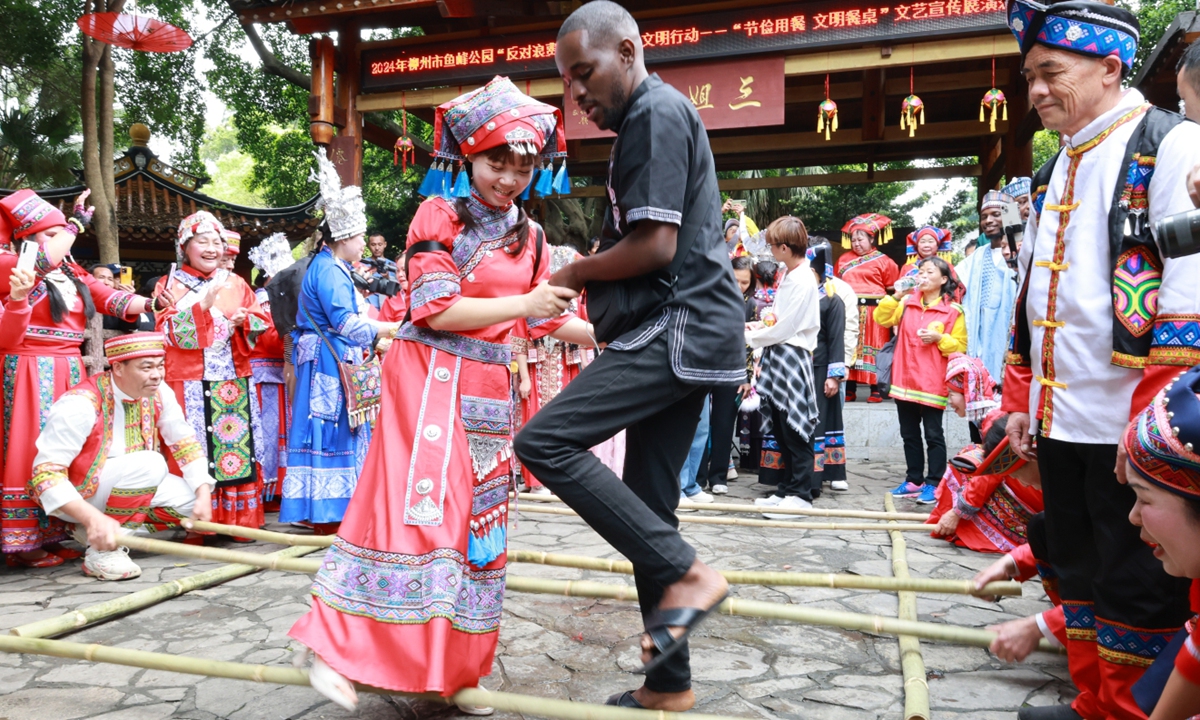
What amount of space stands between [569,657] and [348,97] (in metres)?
8.48

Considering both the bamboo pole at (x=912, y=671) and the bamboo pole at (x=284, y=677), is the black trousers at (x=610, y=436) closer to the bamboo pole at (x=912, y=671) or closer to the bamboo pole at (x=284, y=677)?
the bamboo pole at (x=284, y=677)

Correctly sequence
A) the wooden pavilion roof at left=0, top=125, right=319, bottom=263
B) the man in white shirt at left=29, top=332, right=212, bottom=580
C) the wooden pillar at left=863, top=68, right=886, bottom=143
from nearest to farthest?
the man in white shirt at left=29, top=332, right=212, bottom=580 < the wooden pillar at left=863, top=68, right=886, bottom=143 < the wooden pavilion roof at left=0, top=125, right=319, bottom=263

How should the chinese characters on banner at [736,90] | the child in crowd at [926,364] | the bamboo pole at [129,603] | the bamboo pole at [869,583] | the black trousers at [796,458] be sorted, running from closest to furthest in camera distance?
1. the bamboo pole at [869,583]
2. the bamboo pole at [129,603]
3. the black trousers at [796,458]
4. the child in crowd at [926,364]
5. the chinese characters on banner at [736,90]

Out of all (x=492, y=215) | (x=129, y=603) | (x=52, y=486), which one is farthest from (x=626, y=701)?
(x=52, y=486)

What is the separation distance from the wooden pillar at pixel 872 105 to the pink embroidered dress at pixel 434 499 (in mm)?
8845

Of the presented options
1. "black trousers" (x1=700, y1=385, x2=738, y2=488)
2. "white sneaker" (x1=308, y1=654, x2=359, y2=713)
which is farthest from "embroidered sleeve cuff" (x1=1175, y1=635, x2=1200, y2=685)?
"black trousers" (x1=700, y1=385, x2=738, y2=488)

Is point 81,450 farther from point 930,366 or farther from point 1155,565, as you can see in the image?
point 930,366

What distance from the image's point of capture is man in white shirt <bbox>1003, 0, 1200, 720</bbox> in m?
2.21

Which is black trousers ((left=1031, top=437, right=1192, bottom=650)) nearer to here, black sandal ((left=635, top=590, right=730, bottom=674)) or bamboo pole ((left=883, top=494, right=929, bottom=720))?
bamboo pole ((left=883, top=494, right=929, bottom=720))

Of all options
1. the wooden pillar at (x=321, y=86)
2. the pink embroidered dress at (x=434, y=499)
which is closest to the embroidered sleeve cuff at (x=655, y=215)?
the pink embroidered dress at (x=434, y=499)

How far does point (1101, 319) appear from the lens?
7.57 feet

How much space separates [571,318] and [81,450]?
9.30 feet

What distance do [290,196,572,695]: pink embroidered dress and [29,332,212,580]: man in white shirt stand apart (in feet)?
6.46

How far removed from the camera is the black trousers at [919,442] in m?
6.46
